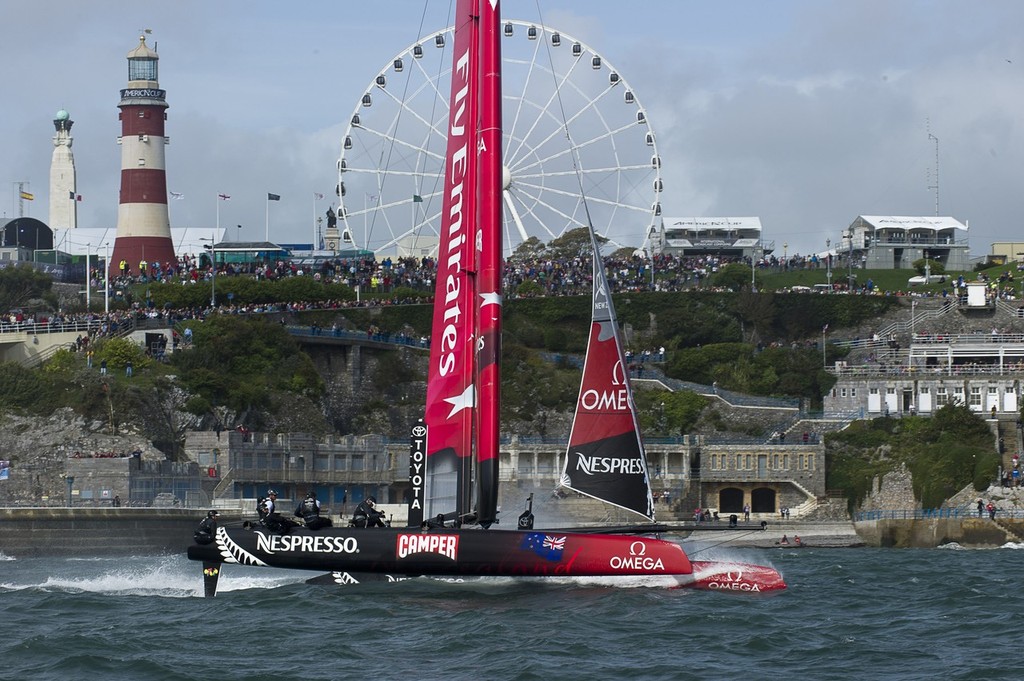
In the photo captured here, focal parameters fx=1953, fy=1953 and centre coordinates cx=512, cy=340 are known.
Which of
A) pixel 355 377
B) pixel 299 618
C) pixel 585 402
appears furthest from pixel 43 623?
pixel 355 377

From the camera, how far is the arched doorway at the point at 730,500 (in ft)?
266

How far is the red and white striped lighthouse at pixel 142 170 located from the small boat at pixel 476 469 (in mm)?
64023

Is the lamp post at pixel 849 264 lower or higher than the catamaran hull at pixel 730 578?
higher

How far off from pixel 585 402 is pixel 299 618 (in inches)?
333

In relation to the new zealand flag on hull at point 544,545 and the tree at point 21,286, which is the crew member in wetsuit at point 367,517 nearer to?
the new zealand flag on hull at point 544,545

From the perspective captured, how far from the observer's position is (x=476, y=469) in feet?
126

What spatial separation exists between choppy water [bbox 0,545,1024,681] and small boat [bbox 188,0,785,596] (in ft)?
2.35

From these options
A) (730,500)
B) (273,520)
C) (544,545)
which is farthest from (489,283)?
(730,500)

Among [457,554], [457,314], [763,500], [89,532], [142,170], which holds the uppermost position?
[142,170]

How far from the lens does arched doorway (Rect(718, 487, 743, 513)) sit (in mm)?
81125

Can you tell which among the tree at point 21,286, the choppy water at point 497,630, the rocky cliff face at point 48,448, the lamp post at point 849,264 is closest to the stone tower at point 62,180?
the tree at point 21,286

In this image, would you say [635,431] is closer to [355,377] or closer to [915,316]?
[355,377]

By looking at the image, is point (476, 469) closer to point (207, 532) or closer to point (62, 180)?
point (207, 532)

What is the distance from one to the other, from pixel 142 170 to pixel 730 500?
3810 cm
